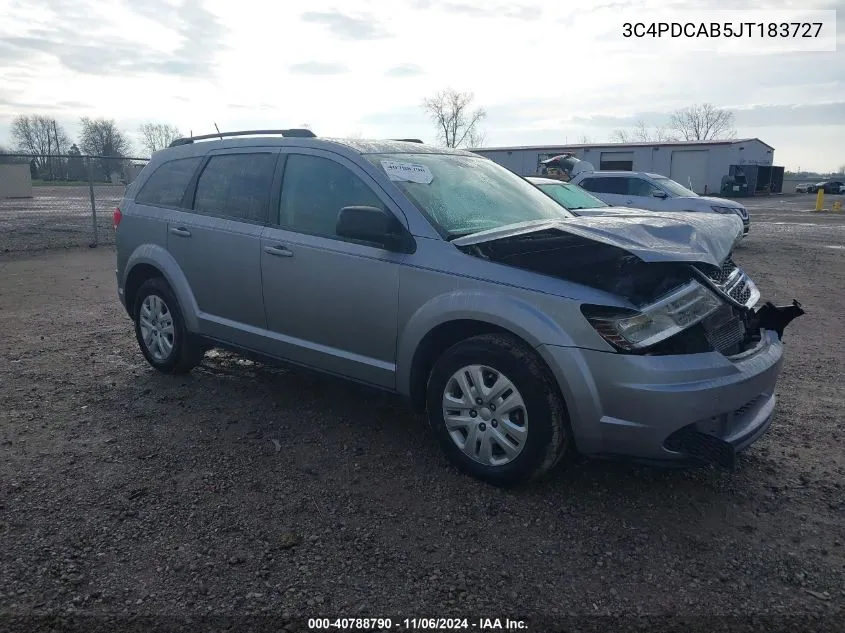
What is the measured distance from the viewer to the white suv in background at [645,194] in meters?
14.5

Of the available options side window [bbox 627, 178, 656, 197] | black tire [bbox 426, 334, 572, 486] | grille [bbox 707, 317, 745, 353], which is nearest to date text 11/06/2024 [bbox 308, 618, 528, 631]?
black tire [bbox 426, 334, 572, 486]

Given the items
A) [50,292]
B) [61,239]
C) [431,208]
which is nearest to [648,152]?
[61,239]

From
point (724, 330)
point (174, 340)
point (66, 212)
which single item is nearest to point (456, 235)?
point (724, 330)

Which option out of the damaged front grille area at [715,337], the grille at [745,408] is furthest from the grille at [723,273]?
the grille at [745,408]

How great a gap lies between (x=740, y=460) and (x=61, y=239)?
15.8 m

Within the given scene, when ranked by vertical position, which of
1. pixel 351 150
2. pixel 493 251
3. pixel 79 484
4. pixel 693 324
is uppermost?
pixel 351 150

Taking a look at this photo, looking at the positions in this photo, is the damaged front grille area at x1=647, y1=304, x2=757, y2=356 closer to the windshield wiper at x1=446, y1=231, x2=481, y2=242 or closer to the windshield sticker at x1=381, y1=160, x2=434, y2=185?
the windshield wiper at x1=446, y1=231, x2=481, y2=242

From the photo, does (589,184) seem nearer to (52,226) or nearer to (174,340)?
(174,340)

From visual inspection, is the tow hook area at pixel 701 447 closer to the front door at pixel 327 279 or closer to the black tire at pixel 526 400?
the black tire at pixel 526 400

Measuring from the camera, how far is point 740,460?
3877mm

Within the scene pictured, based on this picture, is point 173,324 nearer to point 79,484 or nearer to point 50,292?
point 79,484

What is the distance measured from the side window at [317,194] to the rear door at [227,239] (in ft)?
0.67

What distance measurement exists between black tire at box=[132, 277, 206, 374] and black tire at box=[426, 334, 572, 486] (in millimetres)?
2521

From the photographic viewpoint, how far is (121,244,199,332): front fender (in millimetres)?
5031
